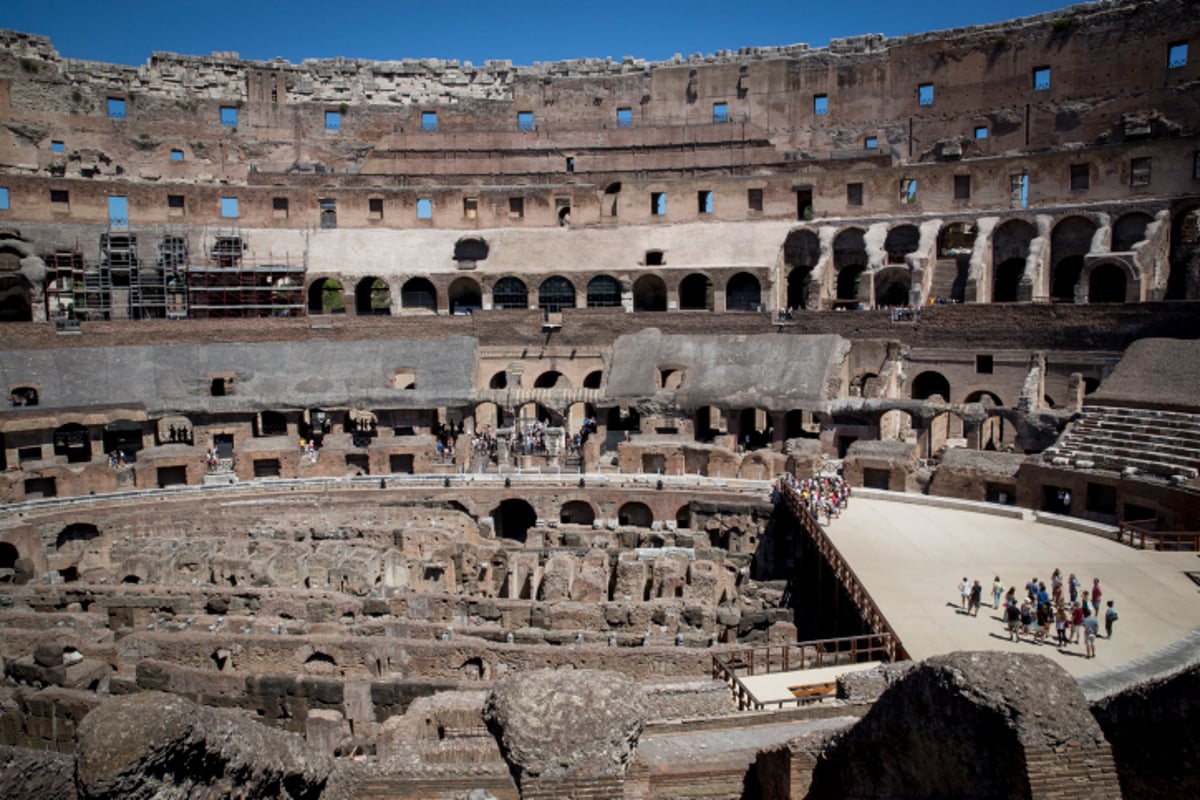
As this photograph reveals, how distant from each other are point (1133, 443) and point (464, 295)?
30901 millimetres

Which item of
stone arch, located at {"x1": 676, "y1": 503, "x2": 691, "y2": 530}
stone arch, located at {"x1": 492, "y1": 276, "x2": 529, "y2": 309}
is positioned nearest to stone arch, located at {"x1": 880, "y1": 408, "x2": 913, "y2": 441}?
stone arch, located at {"x1": 676, "y1": 503, "x2": 691, "y2": 530}

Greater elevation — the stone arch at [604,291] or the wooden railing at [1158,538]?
the stone arch at [604,291]

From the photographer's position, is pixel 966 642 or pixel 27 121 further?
pixel 27 121

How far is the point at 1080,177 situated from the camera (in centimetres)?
3734

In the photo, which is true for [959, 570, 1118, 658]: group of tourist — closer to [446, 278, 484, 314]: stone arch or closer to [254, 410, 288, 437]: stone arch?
[254, 410, 288, 437]: stone arch

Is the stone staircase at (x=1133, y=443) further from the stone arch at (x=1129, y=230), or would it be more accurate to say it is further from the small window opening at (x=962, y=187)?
the small window opening at (x=962, y=187)

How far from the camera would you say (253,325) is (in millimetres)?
38250

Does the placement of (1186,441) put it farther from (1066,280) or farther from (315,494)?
(315,494)

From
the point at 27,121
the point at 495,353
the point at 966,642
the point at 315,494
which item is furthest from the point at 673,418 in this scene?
the point at 27,121

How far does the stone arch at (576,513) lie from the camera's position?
29250 mm

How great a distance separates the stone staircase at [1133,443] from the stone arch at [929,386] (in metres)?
9.28

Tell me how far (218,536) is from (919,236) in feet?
104

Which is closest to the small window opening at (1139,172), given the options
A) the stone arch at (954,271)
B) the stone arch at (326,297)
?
the stone arch at (954,271)

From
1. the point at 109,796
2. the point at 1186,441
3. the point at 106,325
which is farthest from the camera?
the point at 106,325
